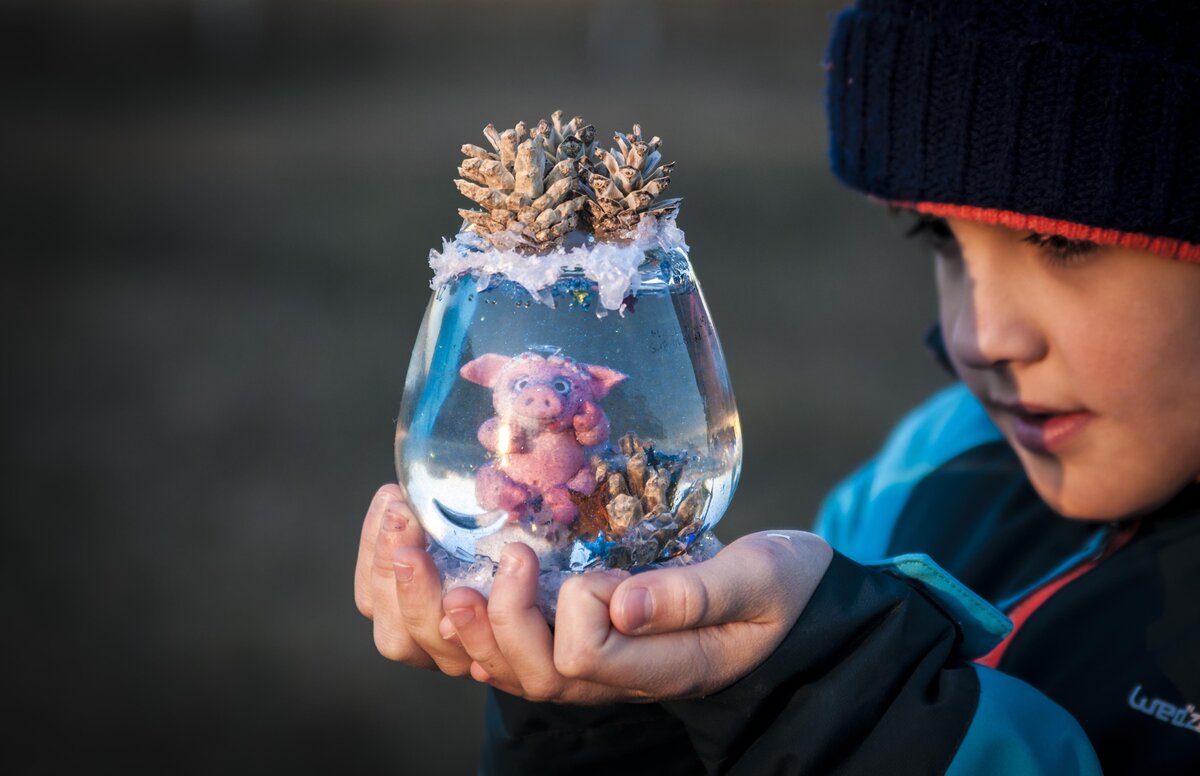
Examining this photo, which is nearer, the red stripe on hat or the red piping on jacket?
the red stripe on hat

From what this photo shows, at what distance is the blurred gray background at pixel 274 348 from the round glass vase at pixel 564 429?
2291 millimetres

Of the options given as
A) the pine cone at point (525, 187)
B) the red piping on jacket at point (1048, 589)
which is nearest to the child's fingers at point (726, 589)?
the pine cone at point (525, 187)

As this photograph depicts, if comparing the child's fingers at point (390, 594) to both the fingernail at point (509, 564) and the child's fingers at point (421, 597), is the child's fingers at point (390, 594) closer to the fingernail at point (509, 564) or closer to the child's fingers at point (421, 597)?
the child's fingers at point (421, 597)

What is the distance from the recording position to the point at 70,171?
9.57 meters

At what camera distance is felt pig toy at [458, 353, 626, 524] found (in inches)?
47.1

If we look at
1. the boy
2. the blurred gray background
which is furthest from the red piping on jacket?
the blurred gray background

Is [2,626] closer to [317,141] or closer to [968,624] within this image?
[968,624]

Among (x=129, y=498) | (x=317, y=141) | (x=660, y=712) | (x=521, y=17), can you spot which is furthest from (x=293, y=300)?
(x=521, y=17)

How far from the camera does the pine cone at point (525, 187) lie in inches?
47.7

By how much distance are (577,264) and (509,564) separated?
0.31 metres

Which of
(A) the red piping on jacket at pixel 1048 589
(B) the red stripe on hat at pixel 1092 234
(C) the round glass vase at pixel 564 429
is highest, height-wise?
(B) the red stripe on hat at pixel 1092 234

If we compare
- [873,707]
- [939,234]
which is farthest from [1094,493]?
[873,707]

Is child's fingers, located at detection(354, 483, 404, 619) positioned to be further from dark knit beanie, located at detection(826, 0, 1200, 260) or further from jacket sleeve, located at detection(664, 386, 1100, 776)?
dark knit beanie, located at detection(826, 0, 1200, 260)

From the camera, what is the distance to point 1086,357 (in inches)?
64.3
